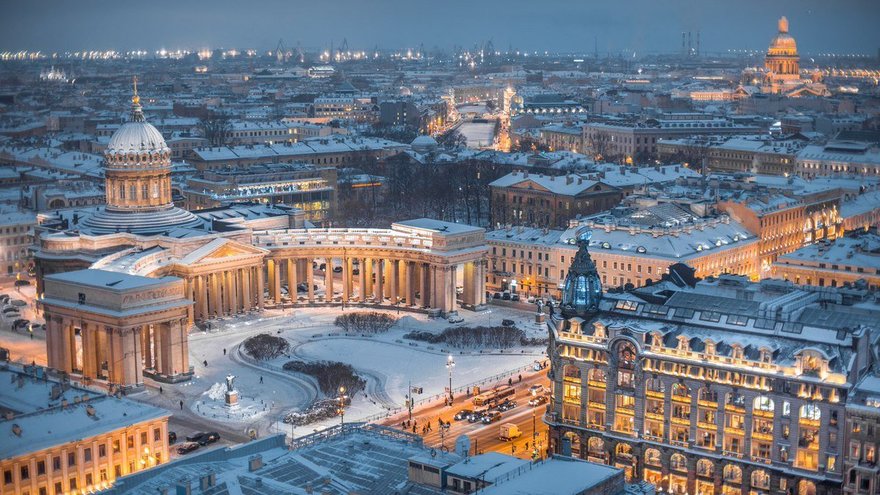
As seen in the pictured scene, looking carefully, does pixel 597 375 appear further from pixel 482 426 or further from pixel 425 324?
pixel 425 324

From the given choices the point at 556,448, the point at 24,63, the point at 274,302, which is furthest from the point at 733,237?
the point at 24,63

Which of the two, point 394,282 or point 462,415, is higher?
point 394,282

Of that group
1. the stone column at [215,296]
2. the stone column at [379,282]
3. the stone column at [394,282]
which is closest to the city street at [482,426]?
the stone column at [394,282]

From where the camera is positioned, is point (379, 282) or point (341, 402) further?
point (379, 282)

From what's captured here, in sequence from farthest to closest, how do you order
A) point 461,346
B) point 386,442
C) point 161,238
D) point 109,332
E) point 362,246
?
point 362,246, point 161,238, point 461,346, point 109,332, point 386,442

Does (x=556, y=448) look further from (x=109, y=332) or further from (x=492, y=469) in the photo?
(x=109, y=332)

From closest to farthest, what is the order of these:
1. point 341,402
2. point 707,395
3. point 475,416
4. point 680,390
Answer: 1. point 707,395
2. point 680,390
3. point 475,416
4. point 341,402

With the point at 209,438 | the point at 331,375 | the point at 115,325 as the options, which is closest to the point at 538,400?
the point at 331,375
